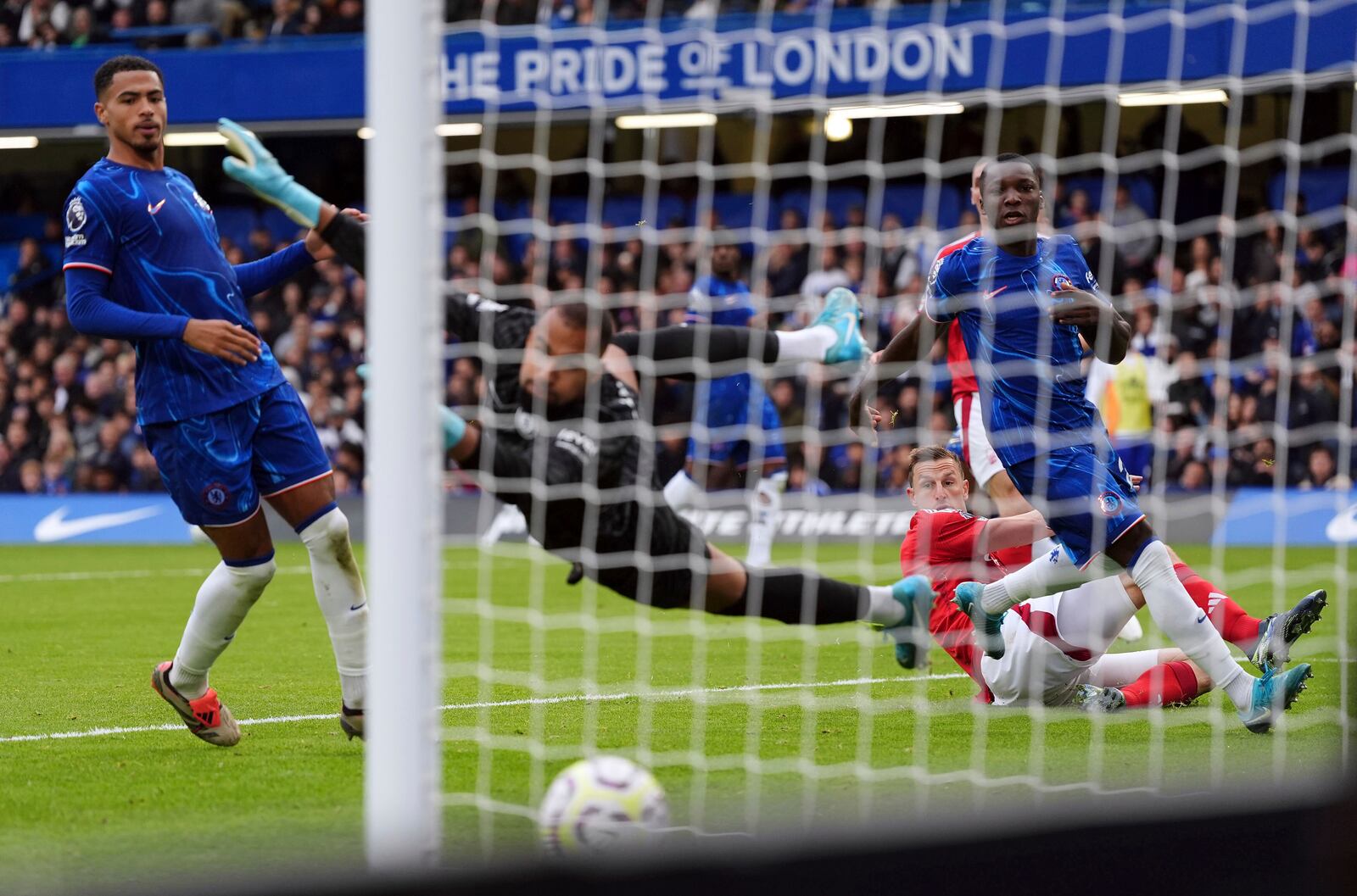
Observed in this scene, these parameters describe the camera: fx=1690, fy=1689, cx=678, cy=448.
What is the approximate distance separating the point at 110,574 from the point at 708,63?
7.73m

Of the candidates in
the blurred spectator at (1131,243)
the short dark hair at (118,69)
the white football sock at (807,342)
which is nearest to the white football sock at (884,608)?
the white football sock at (807,342)

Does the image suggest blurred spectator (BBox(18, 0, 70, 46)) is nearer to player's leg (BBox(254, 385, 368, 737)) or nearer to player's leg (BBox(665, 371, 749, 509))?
player's leg (BBox(665, 371, 749, 509))

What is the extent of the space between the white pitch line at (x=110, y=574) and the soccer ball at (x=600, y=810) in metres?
9.26

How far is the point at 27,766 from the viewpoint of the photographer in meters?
5.18

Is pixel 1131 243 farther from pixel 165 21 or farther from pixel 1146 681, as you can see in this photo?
pixel 165 21

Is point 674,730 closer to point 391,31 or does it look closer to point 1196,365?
point 391,31

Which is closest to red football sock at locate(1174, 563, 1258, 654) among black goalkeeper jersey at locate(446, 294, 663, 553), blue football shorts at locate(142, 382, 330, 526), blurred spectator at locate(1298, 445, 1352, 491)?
black goalkeeper jersey at locate(446, 294, 663, 553)

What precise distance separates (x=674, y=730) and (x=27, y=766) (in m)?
2.02

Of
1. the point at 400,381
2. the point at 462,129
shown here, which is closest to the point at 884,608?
the point at 400,381

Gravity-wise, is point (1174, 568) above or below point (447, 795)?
above

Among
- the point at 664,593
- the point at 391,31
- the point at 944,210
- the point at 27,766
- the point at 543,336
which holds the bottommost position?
the point at 27,766

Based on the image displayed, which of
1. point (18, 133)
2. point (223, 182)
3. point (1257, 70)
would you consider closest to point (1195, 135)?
point (1257, 70)

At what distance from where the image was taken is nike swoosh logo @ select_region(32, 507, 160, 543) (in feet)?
53.8

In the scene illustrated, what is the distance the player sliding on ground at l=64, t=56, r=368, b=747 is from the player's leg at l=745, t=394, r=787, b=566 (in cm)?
583
